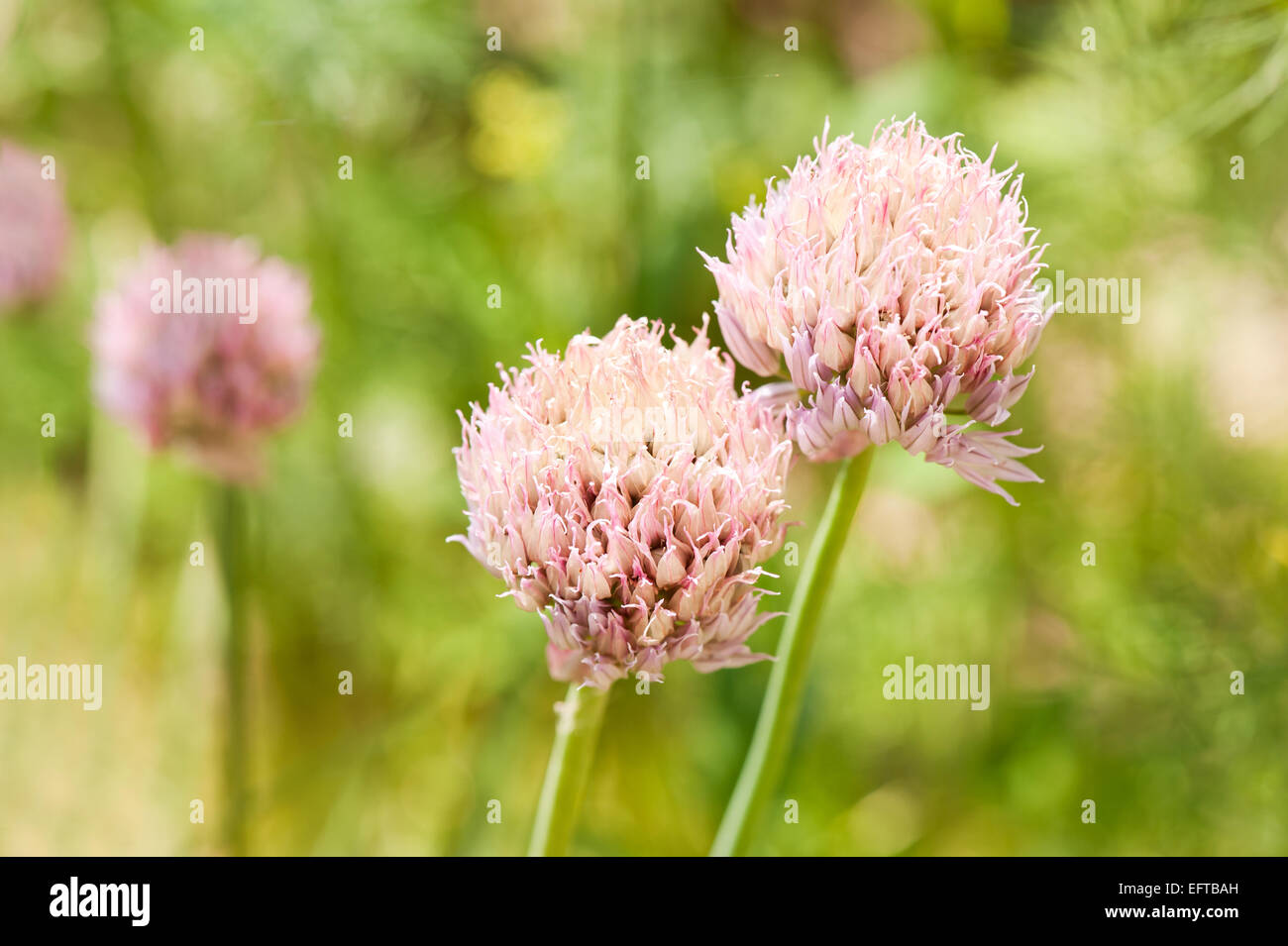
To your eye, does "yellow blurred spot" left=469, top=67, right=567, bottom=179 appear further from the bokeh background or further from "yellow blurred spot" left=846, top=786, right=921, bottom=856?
"yellow blurred spot" left=846, top=786, right=921, bottom=856

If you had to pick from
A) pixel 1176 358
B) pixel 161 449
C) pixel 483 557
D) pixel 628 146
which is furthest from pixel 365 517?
pixel 1176 358

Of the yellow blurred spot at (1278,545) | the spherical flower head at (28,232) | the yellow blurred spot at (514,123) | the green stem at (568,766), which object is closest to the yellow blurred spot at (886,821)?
the yellow blurred spot at (1278,545)

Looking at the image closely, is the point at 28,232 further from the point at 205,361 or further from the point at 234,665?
the point at 234,665

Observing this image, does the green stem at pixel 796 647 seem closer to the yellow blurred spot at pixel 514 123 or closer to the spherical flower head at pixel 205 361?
the spherical flower head at pixel 205 361

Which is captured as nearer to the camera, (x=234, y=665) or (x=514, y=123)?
(x=234, y=665)

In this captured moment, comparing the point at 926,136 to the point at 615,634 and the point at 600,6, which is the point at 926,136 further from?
the point at 600,6

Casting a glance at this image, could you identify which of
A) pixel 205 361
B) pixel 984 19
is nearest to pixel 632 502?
pixel 205 361
